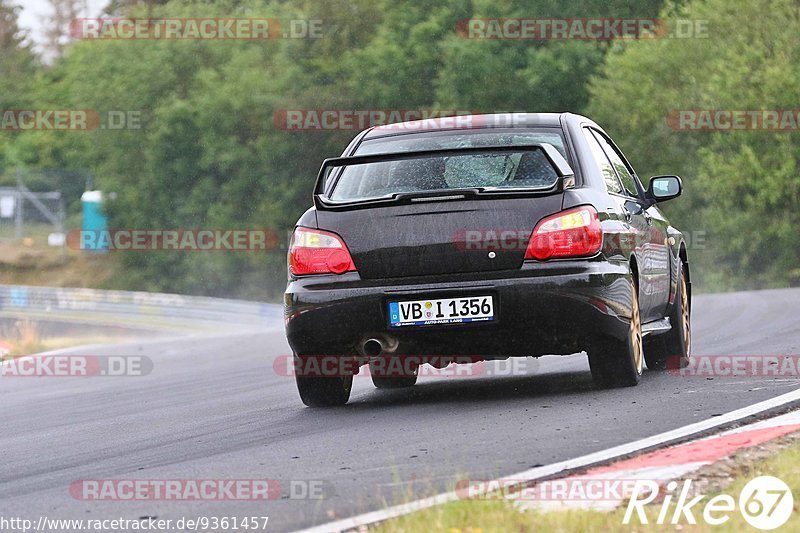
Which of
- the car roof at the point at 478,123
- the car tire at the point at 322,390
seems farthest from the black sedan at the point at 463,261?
the car roof at the point at 478,123

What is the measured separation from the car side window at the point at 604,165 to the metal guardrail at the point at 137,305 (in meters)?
33.3

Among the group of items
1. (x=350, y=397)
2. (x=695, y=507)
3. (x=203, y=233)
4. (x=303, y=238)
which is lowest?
(x=203, y=233)

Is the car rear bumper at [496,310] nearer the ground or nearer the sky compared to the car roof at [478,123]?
nearer the ground

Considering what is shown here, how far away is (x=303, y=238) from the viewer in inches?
328

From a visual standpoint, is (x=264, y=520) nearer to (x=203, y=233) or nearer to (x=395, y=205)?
(x=395, y=205)

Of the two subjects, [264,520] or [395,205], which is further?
[395,205]

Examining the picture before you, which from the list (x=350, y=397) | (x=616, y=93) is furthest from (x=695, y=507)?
(x=616, y=93)

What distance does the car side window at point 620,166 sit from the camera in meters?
9.68

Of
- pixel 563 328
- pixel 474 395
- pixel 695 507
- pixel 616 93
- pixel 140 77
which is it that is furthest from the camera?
pixel 140 77

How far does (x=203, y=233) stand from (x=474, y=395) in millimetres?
68218

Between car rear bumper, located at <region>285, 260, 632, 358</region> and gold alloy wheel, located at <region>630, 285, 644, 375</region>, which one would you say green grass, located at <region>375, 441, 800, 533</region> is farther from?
gold alloy wheel, located at <region>630, 285, 644, 375</region>

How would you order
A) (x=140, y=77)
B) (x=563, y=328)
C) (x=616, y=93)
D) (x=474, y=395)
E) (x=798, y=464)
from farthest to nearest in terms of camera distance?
(x=140, y=77) → (x=616, y=93) → (x=474, y=395) → (x=563, y=328) → (x=798, y=464)

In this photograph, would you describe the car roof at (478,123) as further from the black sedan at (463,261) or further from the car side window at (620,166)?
the car side window at (620,166)

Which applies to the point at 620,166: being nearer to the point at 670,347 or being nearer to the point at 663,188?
the point at 663,188
